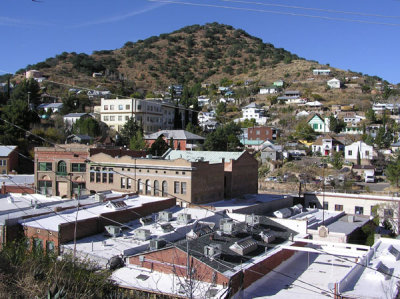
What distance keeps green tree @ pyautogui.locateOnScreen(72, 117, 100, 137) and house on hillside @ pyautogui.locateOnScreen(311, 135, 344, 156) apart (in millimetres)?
35182

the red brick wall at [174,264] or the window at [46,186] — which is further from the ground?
the window at [46,186]

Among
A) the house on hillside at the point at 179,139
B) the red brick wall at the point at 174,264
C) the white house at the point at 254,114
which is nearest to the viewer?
the red brick wall at the point at 174,264

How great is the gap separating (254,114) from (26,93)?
45852 mm

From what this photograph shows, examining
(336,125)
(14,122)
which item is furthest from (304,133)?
(14,122)

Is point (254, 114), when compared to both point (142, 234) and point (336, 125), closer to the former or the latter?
point (336, 125)

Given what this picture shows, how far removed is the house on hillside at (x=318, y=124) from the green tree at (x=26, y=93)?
51361 mm

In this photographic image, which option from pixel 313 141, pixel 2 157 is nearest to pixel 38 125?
pixel 2 157

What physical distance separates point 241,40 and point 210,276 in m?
182

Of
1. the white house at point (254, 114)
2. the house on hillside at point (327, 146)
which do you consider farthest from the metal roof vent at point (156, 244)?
the white house at point (254, 114)

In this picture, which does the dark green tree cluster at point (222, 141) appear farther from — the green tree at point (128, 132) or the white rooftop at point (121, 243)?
the white rooftop at point (121, 243)

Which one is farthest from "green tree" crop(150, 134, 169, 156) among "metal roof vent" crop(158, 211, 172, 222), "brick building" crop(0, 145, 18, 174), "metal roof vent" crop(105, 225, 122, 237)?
"metal roof vent" crop(105, 225, 122, 237)

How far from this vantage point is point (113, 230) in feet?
75.1

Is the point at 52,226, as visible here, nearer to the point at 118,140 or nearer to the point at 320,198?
the point at 320,198

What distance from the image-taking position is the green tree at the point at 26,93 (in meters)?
73.1
